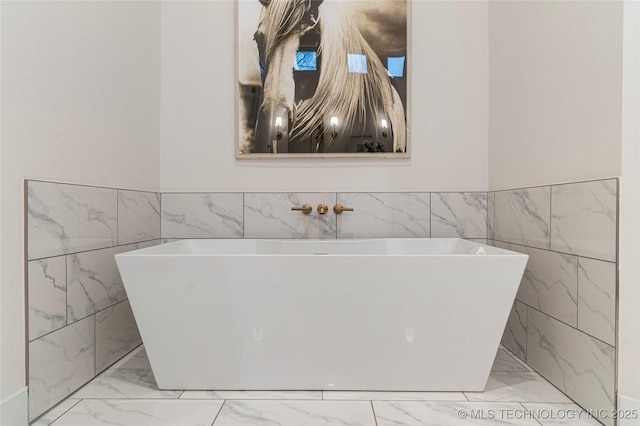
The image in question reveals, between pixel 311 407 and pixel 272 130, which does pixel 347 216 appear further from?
pixel 311 407

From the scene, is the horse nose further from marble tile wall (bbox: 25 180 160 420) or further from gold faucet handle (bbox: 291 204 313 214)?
marble tile wall (bbox: 25 180 160 420)

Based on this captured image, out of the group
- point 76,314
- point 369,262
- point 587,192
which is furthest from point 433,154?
point 76,314

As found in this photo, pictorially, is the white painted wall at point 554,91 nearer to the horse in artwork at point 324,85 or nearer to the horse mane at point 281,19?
the horse in artwork at point 324,85

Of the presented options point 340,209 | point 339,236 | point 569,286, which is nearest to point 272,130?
point 340,209

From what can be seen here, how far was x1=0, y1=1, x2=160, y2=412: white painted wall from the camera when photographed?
1.24 meters

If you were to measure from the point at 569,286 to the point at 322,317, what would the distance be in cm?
101

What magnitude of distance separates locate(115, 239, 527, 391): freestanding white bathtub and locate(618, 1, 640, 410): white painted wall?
32cm

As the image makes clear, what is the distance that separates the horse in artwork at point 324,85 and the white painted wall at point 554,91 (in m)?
0.59

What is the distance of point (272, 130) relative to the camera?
2328 millimetres

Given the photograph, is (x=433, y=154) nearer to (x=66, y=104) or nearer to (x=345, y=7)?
(x=345, y=7)

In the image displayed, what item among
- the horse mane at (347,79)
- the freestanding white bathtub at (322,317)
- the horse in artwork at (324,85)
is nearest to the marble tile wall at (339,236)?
the freestanding white bathtub at (322,317)

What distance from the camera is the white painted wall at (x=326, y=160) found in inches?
91.4

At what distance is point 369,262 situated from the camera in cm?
144

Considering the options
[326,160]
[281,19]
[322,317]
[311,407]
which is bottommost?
[311,407]
